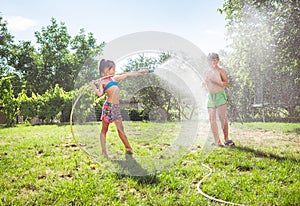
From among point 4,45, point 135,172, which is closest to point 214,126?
point 135,172

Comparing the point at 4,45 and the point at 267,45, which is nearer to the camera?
the point at 267,45

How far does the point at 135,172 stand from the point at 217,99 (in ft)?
7.09

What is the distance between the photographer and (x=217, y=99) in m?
4.45

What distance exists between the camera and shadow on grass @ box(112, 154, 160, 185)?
2637mm

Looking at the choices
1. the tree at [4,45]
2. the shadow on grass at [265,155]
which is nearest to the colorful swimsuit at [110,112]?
the shadow on grass at [265,155]

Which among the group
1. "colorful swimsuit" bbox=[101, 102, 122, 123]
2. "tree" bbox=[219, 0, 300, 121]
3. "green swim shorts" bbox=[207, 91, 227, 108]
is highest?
"tree" bbox=[219, 0, 300, 121]

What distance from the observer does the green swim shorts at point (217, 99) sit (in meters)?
4.41

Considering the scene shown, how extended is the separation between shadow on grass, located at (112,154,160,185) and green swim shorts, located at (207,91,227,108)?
5.87 feet

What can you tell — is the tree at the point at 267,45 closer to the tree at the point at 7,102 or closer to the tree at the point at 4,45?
the tree at the point at 7,102

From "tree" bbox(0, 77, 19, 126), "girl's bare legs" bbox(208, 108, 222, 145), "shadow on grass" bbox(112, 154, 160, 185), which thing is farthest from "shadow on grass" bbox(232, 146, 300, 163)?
"tree" bbox(0, 77, 19, 126)

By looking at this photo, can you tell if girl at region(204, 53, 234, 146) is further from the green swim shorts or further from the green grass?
the green grass

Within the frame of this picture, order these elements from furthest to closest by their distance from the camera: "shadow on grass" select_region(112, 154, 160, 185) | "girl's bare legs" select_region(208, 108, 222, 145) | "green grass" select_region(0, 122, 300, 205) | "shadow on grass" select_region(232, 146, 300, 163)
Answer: "girl's bare legs" select_region(208, 108, 222, 145) → "shadow on grass" select_region(232, 146, 300, 163) → "shadow on grass" select_region(112, 154, 160, 185) → "green grass" select_region(0, 122, 300, 205)

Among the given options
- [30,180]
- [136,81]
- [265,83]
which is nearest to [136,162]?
[30,180]

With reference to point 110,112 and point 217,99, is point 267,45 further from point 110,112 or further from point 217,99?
point 110,112
